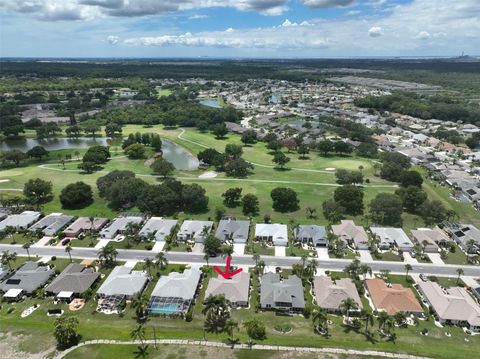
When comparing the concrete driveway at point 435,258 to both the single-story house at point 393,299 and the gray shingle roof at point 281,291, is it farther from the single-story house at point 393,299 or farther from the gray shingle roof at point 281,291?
the gray shingle roof at point 281,291

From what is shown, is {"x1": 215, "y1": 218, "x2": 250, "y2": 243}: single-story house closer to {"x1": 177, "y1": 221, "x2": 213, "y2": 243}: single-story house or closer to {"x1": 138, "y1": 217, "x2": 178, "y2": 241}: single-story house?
{"x1": 177, "y1": 221, "x2": 213, "y2": 243}: single-story house

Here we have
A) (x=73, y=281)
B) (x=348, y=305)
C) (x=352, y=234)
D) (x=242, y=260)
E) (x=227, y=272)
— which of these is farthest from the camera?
(x=352, y=234)

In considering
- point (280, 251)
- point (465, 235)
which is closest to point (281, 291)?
point (280, 251)

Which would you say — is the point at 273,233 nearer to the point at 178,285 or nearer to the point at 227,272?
the point at 227,272

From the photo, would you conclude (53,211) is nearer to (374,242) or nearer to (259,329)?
(259,329)

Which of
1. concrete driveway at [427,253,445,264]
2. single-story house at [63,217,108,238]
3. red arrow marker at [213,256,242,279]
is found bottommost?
concrete driveway at [427,253,445,264]

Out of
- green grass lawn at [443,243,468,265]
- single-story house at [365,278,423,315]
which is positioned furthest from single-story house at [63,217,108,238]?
green grass lawn at [443,243,468,265]
